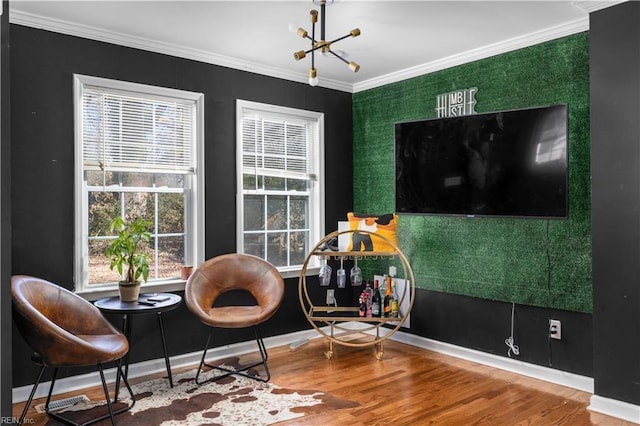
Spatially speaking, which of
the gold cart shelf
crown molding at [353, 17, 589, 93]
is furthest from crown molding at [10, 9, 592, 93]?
the gold cart shelf

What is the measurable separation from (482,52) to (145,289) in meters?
3.27

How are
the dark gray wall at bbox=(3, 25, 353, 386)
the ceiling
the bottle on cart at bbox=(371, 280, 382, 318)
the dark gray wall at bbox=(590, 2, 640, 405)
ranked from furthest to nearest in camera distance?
the bottle on cart at bbox=(371, 280, 382, 318)
the dark gray wall at bbox=(3, 25, 353, 386)
the ceiling
the dark gray wall at bbox=(590, 2, 640, 405)

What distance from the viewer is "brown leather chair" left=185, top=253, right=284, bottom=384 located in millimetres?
3621

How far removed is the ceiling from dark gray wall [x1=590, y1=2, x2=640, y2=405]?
27 cm

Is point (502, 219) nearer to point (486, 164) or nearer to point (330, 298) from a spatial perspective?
point (486, 164)

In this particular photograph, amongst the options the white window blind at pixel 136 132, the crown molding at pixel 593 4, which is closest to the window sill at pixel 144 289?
the white window blind at pixel 136 132

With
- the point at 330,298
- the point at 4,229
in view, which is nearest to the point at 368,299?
the point at 330,298

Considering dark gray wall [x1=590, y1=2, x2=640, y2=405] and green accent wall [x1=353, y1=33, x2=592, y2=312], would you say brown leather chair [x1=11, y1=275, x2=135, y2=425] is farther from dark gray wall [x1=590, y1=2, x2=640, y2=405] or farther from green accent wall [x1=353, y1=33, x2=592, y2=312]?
dark gray wall [x1=590, y1=2, x2=640, y2=405]

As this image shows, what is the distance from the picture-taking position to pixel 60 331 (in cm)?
269

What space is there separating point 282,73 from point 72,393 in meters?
3.13

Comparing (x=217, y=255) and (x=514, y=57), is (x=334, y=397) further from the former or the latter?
(x=514, y=57)

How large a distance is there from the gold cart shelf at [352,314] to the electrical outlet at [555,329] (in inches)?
41.4

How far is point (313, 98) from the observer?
4992 mm

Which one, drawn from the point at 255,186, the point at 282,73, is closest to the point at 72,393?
the point at 255,186
